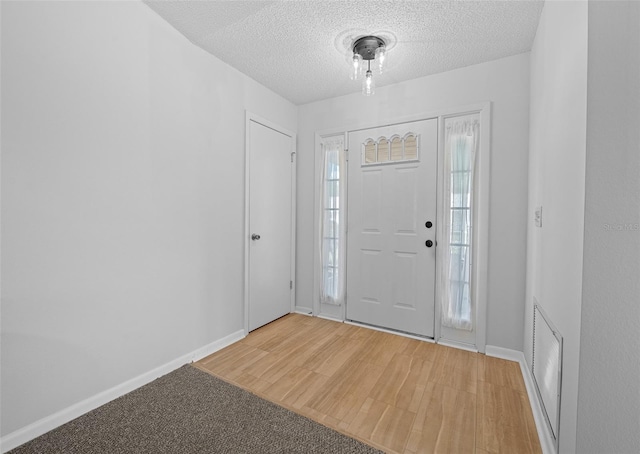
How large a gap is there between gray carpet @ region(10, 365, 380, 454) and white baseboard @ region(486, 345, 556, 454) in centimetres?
85

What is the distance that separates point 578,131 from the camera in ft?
3.67

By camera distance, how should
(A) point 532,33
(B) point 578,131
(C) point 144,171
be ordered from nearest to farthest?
(B) point 578,131 < (C) point 144,171 < (A) point 532,33

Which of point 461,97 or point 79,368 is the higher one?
point 461,97

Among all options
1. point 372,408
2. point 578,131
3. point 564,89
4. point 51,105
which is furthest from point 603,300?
Result: point 51,105

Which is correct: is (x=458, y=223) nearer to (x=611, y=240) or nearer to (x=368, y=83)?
(x=368, y=83)

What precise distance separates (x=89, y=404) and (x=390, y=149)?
3038mm

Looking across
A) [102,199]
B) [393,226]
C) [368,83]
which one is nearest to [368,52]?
[368,83]

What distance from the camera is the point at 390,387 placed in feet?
6.50

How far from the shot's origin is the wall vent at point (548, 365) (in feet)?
4.29

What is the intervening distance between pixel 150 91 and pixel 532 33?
276 cm

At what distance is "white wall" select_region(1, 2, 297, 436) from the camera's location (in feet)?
4.66

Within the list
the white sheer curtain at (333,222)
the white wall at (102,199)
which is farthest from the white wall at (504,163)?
the white wall at (102,199)

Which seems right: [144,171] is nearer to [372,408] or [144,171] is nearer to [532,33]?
[372,408]

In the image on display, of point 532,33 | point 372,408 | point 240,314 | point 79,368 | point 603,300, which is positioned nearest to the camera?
point 603,300
